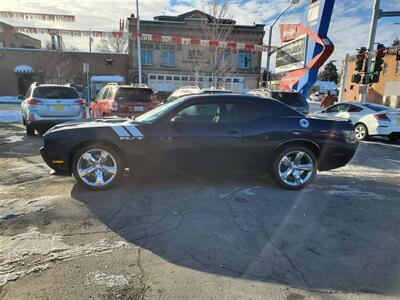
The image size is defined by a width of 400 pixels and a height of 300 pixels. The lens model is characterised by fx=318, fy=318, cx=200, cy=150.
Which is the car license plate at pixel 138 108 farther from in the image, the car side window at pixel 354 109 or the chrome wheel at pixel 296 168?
the car side window at pixel 354 109

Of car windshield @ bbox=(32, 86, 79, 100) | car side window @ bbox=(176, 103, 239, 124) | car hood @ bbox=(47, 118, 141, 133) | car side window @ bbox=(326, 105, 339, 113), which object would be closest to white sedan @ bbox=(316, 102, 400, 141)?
car side window @ bbox=(326, 105, 339, 113)

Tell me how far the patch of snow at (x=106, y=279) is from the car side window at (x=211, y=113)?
281 centimetres

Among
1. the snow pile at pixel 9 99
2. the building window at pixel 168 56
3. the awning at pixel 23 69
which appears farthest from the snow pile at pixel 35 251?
the awning at pixel 23 69

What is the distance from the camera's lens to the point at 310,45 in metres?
11.5

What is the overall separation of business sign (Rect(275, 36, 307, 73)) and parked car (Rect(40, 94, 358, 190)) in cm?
741

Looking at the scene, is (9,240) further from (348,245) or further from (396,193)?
(396,193)

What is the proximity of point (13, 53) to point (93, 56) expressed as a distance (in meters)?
8.53

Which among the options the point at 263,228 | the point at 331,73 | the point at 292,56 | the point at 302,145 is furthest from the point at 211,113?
the point at 331,73

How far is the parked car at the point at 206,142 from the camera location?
4953mm

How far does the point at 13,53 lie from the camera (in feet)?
112

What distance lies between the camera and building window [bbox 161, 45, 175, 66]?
36094 millimetres

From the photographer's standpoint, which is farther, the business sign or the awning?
the awning

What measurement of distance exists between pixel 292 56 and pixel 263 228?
36.1 ft

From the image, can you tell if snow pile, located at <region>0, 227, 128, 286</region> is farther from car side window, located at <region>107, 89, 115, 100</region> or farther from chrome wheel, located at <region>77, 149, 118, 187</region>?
car side window, located at <region>107, 89, 115, 100</region>
